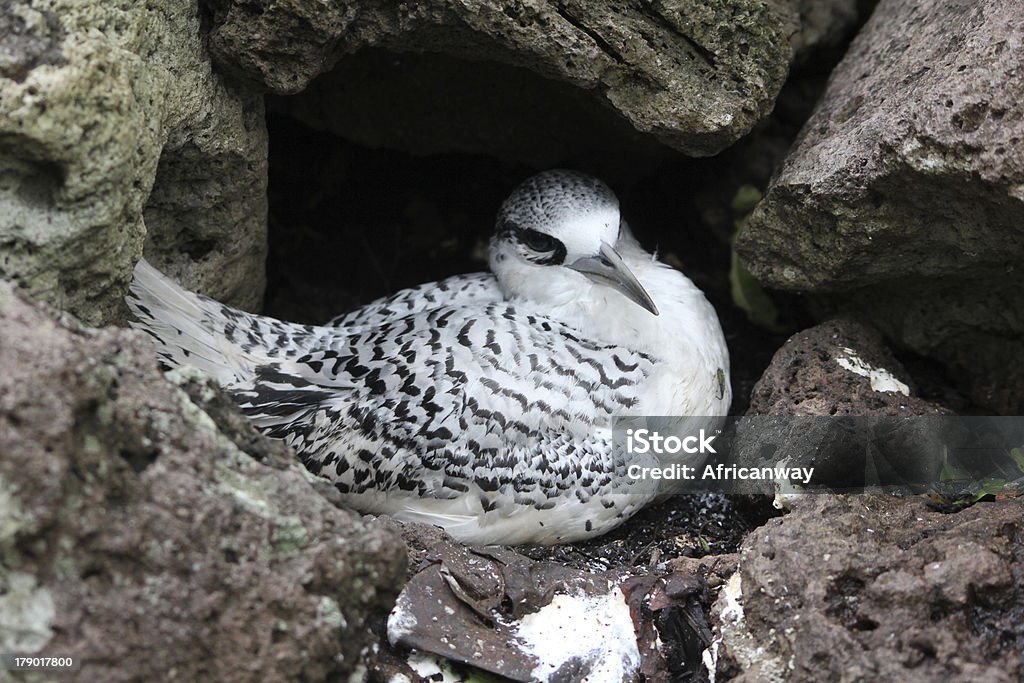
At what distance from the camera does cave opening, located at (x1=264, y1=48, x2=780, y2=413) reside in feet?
13.7

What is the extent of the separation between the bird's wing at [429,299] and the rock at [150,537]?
154 cm

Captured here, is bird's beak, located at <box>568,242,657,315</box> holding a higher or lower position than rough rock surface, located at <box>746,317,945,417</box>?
higher

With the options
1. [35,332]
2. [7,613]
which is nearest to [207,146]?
[35,332]

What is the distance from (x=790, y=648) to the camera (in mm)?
2361

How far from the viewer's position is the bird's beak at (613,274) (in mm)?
3195

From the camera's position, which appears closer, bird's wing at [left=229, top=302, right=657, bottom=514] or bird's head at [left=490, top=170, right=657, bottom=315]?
bird's wing at [left=229, top=302, right=657, bottom=514]

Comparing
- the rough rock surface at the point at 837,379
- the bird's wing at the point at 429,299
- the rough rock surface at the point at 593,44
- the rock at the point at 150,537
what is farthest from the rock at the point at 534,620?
the rough rock surface at the point at 593,44

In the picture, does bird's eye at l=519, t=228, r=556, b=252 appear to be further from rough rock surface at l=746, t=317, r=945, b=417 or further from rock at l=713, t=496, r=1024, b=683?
rock at l=713, t=496, r=1024, b=683

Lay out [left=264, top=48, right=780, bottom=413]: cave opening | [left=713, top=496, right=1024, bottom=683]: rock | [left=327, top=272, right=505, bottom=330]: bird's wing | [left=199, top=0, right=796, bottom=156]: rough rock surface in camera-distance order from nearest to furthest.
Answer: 1. [left=713, top=496, right=1024, bottom=683]: rock
2. [left=199, top=0, right=796, bottom=156]: rough rock surface
3. [left=327, top=272, right=505, bottom=330]: bird's wing
4. [left=264, top=48, right=780, bottom=413]: cave opening

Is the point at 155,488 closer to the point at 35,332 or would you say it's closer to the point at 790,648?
the point at 35,332

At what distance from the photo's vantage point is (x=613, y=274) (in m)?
3.26

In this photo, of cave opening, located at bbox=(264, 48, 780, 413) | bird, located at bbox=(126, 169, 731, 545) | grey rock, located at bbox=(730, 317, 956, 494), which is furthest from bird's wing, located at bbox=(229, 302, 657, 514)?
cave opening, located at bbox=(264, 48, 780, 413)

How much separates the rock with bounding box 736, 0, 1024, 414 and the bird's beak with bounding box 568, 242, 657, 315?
1.74 ft

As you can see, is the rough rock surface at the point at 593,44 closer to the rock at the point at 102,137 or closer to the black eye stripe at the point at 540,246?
the rock at the point at 102,137
